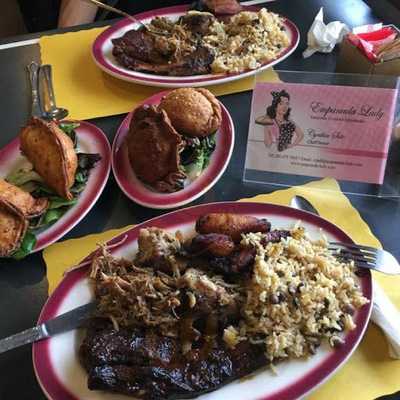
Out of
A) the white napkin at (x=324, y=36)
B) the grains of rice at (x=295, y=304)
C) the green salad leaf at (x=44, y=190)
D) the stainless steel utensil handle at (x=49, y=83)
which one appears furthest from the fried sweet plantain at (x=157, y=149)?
the white napkin at (x=324, y=36)

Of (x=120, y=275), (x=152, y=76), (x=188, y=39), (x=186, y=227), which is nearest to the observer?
(x=120, y=275)

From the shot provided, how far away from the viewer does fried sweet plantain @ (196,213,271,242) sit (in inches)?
40.3

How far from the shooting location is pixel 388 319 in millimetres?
956

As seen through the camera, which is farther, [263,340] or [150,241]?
[150,241]

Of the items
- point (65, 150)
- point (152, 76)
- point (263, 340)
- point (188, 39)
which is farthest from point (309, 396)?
point (188, 39)

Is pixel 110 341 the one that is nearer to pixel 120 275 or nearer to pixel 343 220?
pixel 120 275

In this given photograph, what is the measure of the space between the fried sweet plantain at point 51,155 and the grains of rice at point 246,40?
60cm

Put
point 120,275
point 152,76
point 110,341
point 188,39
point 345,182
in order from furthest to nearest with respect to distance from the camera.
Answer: point 188,39 → point 152,76 → point 345,182 → point 120,275 → point 110,341

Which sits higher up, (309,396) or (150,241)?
(150,241)

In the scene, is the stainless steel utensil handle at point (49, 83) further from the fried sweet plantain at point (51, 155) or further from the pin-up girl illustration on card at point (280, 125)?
the pin-up girl illustration on card at point (280, 125)

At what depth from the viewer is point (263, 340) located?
0.88m

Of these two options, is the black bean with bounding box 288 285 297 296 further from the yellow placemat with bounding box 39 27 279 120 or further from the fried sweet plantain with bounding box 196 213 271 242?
the yellow placemat with bounding box 39 27 279 120

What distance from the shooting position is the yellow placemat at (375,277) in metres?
0.90

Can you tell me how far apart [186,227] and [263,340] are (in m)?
0.33
